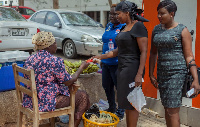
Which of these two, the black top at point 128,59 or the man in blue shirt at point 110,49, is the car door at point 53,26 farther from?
the black top at point 128,59

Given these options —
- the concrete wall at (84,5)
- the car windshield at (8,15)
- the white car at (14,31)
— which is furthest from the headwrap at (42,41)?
the concrete wall at (84,5)

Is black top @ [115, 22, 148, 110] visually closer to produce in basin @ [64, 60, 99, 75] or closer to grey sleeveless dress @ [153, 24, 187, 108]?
grey sleeveless dress @ [153, 24, 187, 108]

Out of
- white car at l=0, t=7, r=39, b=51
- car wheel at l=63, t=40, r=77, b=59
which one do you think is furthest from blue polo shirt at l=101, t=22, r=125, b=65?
car wheel at l=63, t=40, r=77, b=59

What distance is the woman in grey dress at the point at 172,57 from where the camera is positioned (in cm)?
290

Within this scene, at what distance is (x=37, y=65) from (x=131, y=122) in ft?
4.55

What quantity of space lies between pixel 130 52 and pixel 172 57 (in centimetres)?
51

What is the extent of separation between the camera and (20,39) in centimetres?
680

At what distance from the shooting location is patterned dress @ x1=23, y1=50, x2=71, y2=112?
302cm

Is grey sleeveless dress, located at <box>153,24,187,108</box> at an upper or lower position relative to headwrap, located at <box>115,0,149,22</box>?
lower

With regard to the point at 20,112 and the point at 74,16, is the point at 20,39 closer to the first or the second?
the point at 74,16

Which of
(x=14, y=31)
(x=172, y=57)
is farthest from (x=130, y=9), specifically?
(x=14, y=31)

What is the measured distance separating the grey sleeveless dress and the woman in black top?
0.79 feet

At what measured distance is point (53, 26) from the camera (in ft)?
29.8

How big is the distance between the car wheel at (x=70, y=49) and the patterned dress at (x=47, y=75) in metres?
5.26
